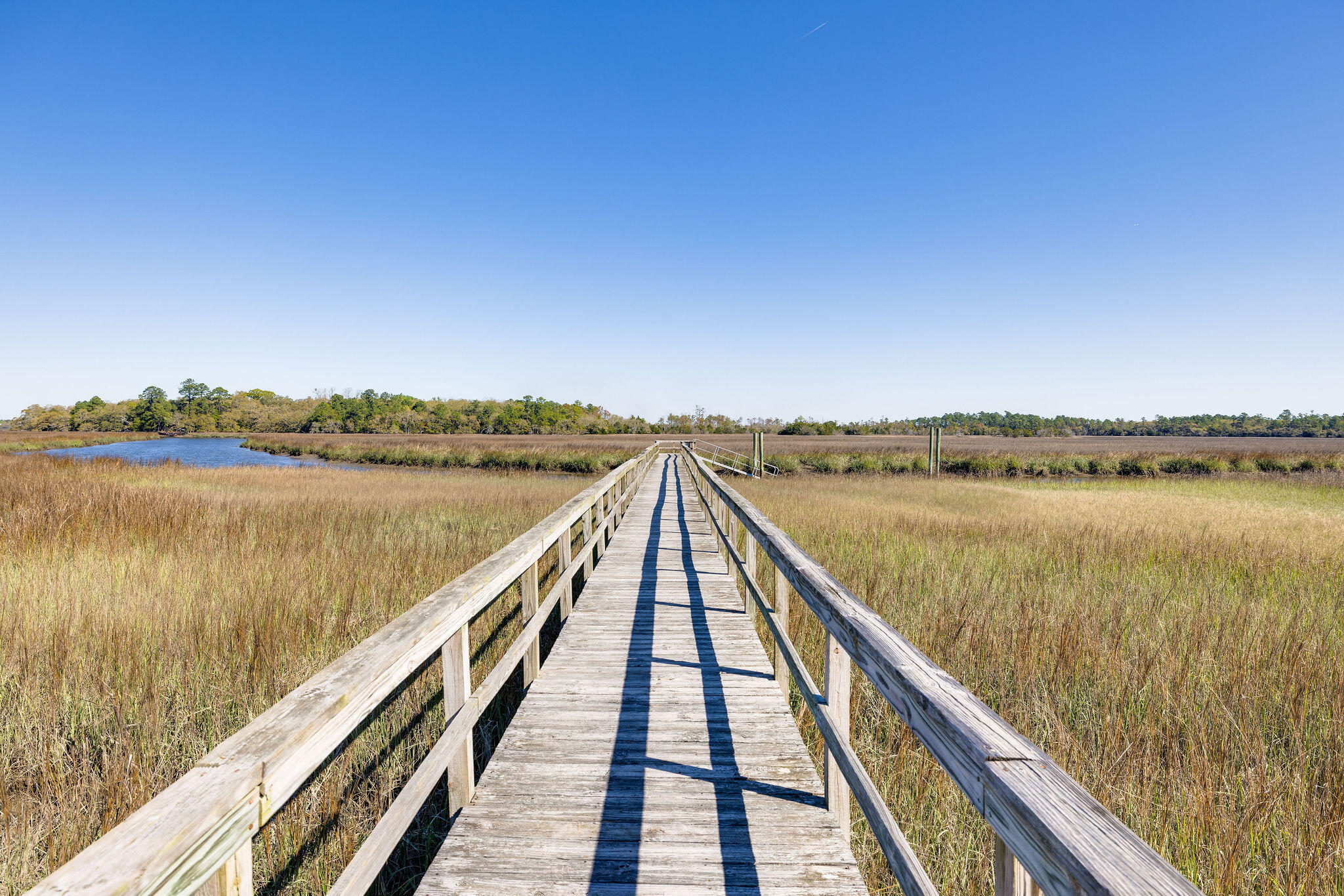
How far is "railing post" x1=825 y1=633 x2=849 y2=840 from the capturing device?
2.46 m

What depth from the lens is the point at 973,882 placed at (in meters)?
2.80

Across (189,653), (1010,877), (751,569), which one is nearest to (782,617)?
(751,569)

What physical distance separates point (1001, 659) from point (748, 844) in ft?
12.4

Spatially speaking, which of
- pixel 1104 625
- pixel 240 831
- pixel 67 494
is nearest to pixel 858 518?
pixel 1104 625

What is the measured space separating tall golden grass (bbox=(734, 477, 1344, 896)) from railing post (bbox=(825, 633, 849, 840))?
473 millimetres

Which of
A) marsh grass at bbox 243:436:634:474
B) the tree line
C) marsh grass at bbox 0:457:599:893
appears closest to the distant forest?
the tree line

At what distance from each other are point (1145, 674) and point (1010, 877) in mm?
5046

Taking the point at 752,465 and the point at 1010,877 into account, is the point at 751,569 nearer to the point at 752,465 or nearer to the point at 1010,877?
the point at 1010,877

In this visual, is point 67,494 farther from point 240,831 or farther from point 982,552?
point 982,552

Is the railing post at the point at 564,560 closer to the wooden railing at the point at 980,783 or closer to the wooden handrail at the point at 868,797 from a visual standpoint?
the wooden handrail at the point at 868,797

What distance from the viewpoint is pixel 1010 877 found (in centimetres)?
116

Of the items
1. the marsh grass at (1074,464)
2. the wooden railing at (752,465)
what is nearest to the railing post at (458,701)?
the wooden railing at (752,465)

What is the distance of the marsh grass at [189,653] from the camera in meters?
2.98

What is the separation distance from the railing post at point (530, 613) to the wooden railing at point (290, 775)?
2.21 feet
